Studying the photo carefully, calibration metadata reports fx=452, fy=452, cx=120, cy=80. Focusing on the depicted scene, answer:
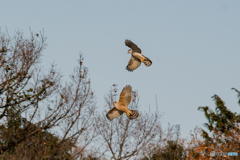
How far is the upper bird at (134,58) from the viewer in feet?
31.1

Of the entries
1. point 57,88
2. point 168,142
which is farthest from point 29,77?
point 168,142

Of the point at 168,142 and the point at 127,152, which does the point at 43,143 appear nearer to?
the point at 127,152

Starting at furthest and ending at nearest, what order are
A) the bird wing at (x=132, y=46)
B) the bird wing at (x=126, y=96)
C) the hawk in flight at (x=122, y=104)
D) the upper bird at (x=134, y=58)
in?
the bird wing at (x=132, y=46) → the upper bird at (x=134, y=58) → the bird wing at (x=126, y=96) → the hawk in flight at (x=122, y=104)

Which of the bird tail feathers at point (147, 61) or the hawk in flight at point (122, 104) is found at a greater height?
the bird tail feathers at point (147, 61)

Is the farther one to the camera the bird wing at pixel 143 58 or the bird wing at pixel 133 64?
the bird wing at pixel 133 64

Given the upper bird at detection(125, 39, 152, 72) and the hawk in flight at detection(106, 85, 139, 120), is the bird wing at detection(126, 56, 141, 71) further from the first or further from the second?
the hawk in flight at detection(106, 85, 139, 120)

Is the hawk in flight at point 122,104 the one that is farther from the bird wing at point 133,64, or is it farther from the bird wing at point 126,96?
the bird wing at point 133,64

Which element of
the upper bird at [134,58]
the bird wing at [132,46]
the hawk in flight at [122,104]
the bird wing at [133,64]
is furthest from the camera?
the bird wing at [133,64]

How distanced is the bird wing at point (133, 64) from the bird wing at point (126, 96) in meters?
0.70

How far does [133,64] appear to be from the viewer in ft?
32.5

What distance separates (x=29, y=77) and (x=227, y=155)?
333 inches

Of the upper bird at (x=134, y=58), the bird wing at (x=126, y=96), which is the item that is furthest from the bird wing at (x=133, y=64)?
the bird wing at (x=126, y=96)

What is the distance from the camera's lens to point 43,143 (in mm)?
18562

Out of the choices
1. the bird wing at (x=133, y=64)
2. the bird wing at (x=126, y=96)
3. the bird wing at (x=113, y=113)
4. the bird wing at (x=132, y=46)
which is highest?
the bird wing at (x=132, y=46)
